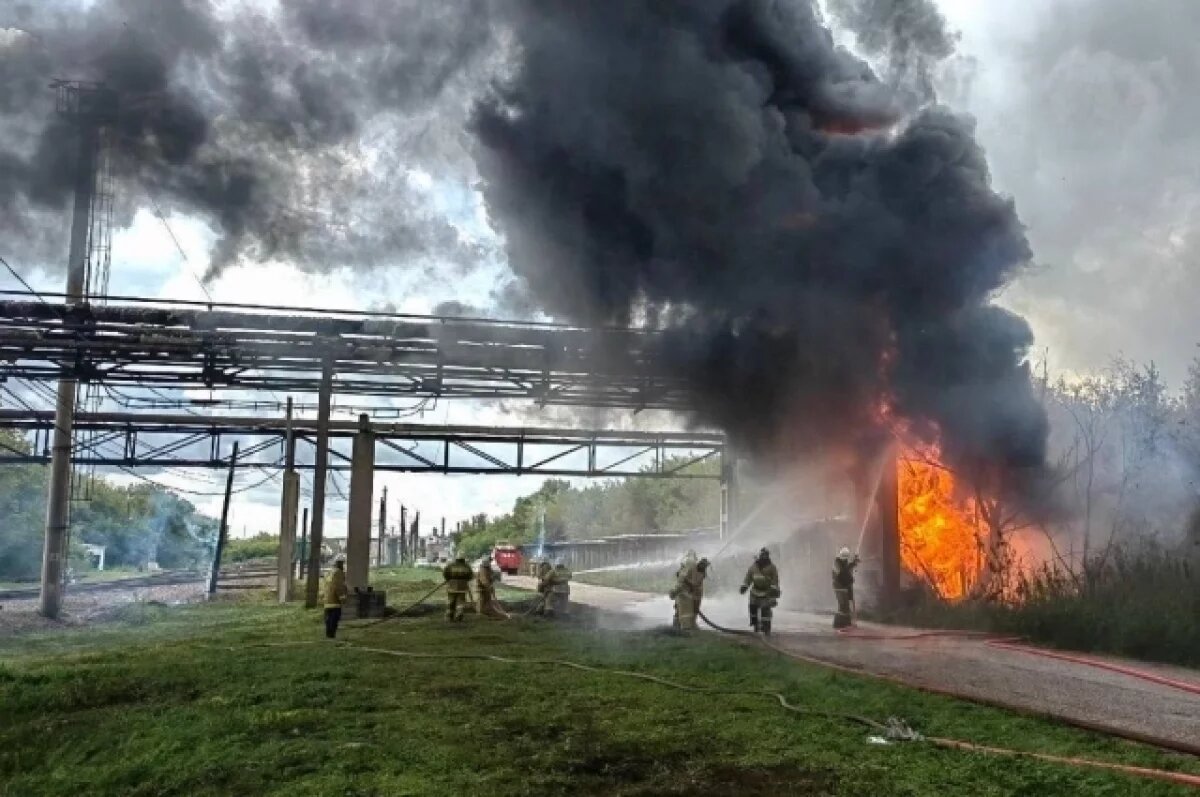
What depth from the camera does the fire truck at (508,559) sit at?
61.3 meters

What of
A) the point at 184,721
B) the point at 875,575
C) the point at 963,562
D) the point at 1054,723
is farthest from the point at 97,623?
the point at 1054,723

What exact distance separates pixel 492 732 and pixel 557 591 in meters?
14.2

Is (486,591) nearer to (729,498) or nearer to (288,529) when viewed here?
(288,529)

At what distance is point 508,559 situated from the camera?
206ft

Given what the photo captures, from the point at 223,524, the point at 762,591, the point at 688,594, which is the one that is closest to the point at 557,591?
the point at 688,594

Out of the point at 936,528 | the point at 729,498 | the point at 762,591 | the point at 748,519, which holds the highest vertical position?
the point at 729,498

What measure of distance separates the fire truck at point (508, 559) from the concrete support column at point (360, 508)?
35.3 meters

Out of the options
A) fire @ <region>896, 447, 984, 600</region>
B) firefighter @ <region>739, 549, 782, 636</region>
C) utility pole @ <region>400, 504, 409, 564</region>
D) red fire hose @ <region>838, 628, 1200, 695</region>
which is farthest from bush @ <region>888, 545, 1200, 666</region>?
utility pole @ <region>400, 504, 409, 564</region>

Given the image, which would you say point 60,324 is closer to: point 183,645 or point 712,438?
point 183,645

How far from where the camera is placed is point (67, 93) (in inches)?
611

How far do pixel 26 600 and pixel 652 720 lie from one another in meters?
32.7

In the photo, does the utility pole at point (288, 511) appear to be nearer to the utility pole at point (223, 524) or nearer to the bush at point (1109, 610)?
the utility pole at point (223, 524)

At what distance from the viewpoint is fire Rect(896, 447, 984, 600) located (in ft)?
65.3

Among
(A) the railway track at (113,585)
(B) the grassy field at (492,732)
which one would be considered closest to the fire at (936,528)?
(B) the grassy field at (492,732)
